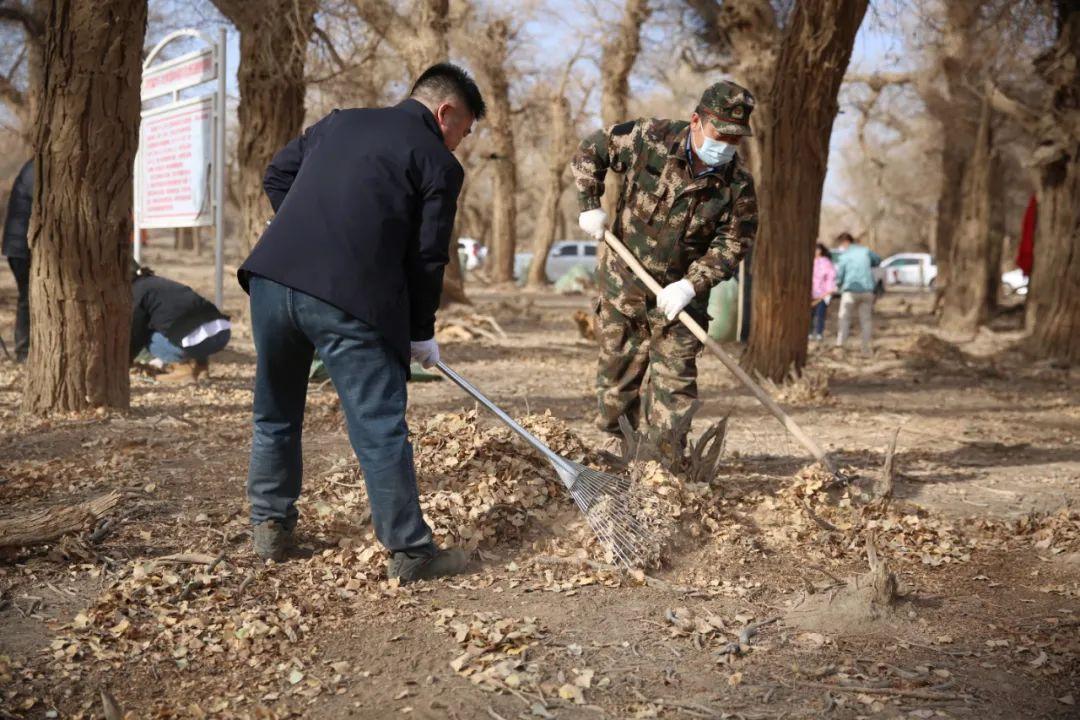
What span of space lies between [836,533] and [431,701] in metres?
2.38

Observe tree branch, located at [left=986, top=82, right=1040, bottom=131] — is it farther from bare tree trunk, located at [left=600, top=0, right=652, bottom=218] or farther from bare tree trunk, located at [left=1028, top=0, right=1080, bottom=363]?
bare tree trunk, located at [left=600, top=0, right=652, bottom=218]

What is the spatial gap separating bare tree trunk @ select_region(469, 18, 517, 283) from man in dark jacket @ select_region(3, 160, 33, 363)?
1326 centimetres

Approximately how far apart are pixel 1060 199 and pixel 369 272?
1135cm

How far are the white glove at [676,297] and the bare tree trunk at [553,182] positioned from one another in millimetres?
24960

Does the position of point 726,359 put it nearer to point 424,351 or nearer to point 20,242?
point 424,351

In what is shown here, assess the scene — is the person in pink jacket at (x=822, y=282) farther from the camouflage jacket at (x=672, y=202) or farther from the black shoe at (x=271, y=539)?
the black shoe at (x=271, y=539)

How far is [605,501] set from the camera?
4398mm

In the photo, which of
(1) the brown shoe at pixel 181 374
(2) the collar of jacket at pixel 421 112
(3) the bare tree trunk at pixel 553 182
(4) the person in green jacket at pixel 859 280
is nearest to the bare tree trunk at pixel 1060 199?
(4) the person in green jacket at pixel 859 280

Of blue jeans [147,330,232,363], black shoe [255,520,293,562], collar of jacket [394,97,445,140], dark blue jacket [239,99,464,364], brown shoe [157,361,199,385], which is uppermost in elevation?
collar of jacket [394,97,445,140]

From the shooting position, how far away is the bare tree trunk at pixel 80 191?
245 inches

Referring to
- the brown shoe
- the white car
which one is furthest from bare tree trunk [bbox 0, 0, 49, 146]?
the white car

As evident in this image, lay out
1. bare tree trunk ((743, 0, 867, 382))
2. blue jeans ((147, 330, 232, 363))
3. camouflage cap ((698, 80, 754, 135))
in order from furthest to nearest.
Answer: bare tree trunk ((743, 0, 867, 382)) < blue jeans ((147, 330, 232, 363)) < camouflage cap ((698, 80, 754, 135))

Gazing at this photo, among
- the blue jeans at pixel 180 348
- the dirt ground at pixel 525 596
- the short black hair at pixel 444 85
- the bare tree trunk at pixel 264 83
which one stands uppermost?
the bare tree trunk at pixel 264 83

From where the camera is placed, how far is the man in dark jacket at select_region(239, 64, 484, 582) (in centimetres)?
349
